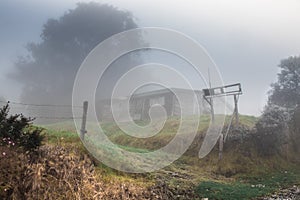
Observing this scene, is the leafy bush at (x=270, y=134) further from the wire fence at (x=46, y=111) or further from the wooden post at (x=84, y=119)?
the wire fence at (x=46, y=111)

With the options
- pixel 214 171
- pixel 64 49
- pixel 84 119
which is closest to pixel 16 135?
pixel 84 119

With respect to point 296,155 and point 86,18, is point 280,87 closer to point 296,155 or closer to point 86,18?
point 296,155

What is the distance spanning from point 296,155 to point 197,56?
32.8 ft

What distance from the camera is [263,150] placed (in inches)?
713

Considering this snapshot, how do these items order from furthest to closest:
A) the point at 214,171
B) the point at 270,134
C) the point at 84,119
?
the point at 270,134 < the point at 214,171 < the point at 84,119

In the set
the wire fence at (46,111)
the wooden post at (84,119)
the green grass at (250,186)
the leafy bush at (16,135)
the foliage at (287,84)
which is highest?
the foliage at (287,84)

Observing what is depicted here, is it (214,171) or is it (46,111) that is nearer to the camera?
(214,171)

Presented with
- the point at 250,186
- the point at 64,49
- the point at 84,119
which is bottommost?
the point at 250,186

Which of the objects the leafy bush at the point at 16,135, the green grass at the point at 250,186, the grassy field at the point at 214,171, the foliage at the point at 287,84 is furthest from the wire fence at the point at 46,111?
the leafy bush at the point at 16,135

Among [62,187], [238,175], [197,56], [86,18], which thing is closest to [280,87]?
[238,175]

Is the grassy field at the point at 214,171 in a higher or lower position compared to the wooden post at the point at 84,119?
lower

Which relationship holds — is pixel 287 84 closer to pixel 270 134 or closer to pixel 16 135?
pixel 270 134

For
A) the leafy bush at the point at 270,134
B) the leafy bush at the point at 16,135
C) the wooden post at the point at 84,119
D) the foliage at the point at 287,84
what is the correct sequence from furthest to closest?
the foliage at the point at 287,84 → the leafy bush at the point at 270,134 → the wooden post at the point at 84,119 → the leafy bush at the point at 16,135

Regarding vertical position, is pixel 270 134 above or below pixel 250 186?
above
